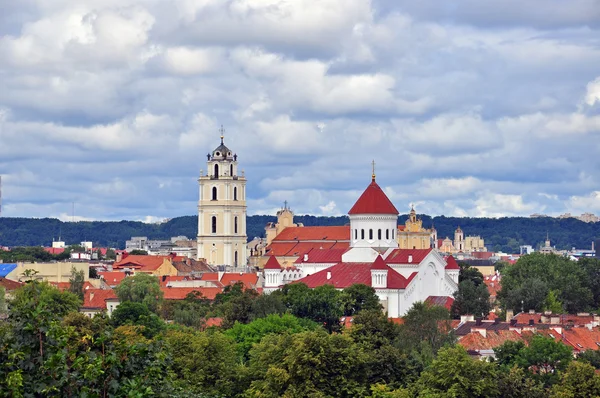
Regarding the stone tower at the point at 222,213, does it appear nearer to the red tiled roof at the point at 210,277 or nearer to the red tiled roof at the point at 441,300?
the red tiled roof at the point at 210,277

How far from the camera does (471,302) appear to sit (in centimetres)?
9712

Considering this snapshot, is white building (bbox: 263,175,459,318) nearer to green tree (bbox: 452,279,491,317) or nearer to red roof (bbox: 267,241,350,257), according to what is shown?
green tree (bbox: 452,279,491,317)

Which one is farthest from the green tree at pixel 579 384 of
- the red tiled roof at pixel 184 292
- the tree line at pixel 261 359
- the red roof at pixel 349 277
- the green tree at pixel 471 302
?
the red tiled roof at pixel 184 292

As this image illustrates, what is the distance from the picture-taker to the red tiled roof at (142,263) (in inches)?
5896

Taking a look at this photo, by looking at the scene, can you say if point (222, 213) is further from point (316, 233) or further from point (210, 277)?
point (210, 277)

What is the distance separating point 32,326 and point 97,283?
96.0 metres

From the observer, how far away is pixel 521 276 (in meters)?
116

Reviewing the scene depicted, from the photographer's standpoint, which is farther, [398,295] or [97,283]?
[97,283]

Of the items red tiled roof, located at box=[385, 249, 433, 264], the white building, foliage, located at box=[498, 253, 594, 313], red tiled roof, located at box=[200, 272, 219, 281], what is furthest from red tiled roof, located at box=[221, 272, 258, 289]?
foliage, located at box=[498, 253, 594, 313]

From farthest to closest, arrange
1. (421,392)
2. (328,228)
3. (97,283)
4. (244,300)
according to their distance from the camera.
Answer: (328,228) < (97,283) < (244,300) < (421,392)

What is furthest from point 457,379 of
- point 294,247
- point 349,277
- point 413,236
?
point 413,236

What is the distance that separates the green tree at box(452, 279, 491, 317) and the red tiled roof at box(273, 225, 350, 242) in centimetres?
4832

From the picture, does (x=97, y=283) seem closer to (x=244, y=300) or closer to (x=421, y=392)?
(x=244, y=300)

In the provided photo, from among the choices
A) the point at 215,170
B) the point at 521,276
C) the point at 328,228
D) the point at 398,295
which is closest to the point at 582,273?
the point at 521,276
